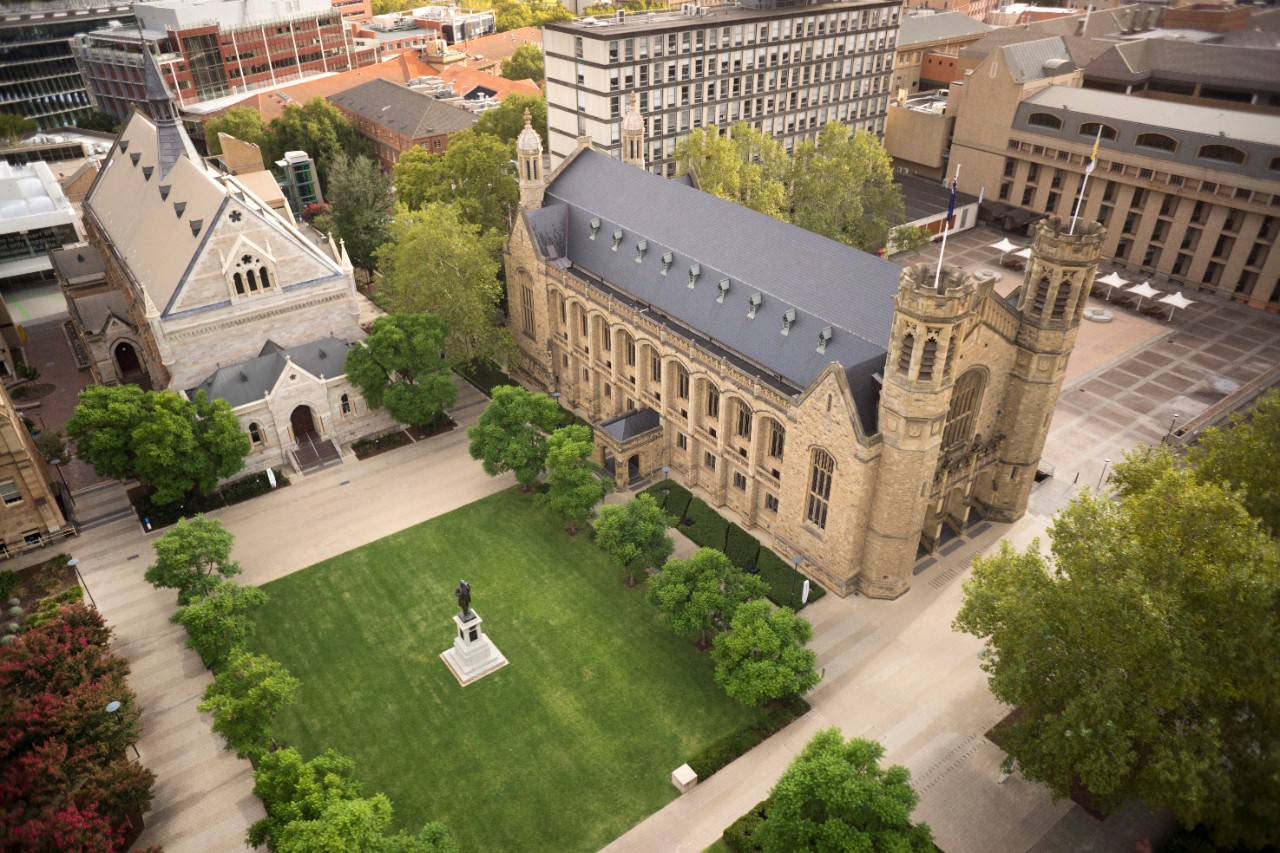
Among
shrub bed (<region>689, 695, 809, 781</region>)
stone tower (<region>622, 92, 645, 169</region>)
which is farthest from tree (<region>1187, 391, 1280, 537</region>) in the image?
stone tower (<region>622, 92, 645, 169</region>)

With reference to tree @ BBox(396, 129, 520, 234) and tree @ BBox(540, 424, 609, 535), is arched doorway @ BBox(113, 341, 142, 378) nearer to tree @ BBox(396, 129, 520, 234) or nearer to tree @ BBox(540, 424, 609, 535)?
tree @ BBox(396, 129, 520, 234)

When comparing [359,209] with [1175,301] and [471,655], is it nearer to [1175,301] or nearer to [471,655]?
[471,655]

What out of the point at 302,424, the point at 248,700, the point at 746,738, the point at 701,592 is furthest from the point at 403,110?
the point at 746,738

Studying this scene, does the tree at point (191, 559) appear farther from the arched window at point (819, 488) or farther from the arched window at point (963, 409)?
the arched window at point (963, 409)

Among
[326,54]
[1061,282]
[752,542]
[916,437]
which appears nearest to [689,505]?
[752,542]

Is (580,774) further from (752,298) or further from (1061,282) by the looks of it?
(1061,282)

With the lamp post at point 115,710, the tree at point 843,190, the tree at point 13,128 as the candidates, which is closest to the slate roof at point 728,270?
the tree at point 843,190
